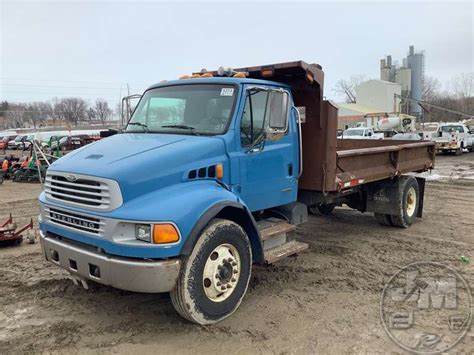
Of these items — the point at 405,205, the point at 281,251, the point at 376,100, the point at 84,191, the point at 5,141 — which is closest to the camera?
the point at 84,191

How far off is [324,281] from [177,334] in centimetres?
218

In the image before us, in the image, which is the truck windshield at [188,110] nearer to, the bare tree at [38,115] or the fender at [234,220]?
the fender at [234,220]

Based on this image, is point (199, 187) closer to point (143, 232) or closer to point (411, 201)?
point (143, 232)

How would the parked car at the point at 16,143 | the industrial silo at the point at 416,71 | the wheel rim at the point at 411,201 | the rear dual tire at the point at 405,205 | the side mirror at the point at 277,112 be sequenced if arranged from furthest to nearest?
the industrial silo at the point at 416,71 < the parked car at the point at 16,143 < the wheel rim at the point at 411,201 < the rear dual tire at the point at 405,205 < the side mirror at the point at 277,112

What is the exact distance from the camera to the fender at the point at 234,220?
380 centimetres

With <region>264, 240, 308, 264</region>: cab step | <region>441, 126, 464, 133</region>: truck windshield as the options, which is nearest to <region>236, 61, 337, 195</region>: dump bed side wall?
<region>264, 240, 308, 264</region>: cab step

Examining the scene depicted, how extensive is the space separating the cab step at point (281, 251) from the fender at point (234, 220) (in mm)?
145

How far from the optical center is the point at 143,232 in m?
3.65

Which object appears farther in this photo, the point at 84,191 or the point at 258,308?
the point at 258,308

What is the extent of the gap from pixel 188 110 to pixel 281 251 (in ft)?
6.54

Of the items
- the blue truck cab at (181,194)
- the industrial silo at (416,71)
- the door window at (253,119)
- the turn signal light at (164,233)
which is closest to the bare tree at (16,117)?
the industrial silo at (416,71)

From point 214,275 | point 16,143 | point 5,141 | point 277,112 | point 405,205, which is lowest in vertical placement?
point 405,205
